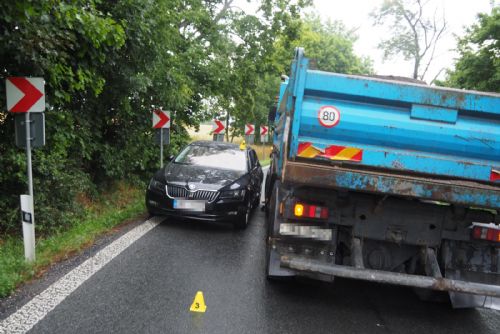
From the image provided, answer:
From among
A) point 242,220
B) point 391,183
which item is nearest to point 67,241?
point 242,220

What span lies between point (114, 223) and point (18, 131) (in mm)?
2757

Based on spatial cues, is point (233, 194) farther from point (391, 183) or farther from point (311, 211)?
point (391, 183)

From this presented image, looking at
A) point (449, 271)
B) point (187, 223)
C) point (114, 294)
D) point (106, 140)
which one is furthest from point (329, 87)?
point (106, 140)

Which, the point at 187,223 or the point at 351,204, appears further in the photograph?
the point at 187,223

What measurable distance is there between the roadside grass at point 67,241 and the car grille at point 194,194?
116cm

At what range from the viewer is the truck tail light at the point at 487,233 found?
402 cm

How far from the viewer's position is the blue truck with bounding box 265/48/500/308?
3.71 m

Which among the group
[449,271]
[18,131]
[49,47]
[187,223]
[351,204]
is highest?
[49,47]

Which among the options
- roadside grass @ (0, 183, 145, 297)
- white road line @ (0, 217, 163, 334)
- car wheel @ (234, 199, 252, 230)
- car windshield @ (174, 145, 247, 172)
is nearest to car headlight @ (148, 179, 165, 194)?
roadside grass @ (0, 183, 145, 297)

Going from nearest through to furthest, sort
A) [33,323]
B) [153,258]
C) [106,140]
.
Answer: [33,323] < [153,258] < [106,140]

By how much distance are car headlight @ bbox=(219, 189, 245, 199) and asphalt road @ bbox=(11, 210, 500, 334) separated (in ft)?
4.57

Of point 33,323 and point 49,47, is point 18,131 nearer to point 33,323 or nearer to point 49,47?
point 49,47

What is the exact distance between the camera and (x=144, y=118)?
10.6 metres

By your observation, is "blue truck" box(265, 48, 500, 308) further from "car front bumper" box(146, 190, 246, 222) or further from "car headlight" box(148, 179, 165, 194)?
"car headlight" box(148, 179, 165, 194)
